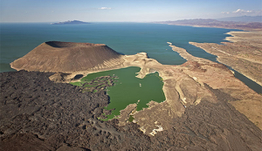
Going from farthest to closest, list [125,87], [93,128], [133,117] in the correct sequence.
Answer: [125,87], [133,117], [93,128]

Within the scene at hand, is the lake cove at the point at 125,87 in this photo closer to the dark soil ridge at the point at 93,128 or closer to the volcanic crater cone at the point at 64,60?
the dark soil ridge at the point at 93,128

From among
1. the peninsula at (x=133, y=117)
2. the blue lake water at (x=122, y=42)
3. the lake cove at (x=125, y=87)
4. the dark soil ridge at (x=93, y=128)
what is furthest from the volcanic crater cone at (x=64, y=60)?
the dark soil ridge at (x=93, y=128)

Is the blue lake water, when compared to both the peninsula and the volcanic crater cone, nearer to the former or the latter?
the volcanic crater cone

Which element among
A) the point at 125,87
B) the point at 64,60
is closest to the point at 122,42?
the point at 64,60

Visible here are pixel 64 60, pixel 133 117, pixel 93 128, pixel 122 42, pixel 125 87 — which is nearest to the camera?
pixel 93 128

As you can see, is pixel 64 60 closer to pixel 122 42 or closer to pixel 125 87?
pixel 125 87

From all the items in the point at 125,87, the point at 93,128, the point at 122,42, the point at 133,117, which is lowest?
the point at 133,117

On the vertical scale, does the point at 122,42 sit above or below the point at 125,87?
above

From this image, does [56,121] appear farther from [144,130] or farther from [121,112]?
[144,130]
